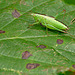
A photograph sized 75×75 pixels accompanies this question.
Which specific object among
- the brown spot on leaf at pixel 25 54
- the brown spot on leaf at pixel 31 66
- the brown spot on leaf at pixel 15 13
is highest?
the brown spot on leaf at pixel 15 13

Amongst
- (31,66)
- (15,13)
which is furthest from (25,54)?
(15,13)

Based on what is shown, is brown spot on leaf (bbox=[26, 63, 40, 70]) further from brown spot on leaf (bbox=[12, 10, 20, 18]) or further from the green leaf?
brown spot on leaf (bbox=[12, 10, 20, 18])

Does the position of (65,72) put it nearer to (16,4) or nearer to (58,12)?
(58,12)

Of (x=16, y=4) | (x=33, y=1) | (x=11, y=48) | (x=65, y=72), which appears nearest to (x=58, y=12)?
(x=33, y=1)

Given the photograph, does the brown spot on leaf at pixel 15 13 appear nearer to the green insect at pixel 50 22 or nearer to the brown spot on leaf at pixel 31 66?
the green insect at pixel 50 22

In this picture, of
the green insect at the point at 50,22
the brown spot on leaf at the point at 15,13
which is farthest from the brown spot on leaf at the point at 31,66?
the brown spot on leaf at the point at 15,13

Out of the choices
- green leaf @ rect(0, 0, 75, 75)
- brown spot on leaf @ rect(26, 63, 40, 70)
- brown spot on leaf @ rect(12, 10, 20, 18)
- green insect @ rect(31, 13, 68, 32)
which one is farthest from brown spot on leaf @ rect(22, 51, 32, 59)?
brown spot on leaf @ rect(12, 10, 20, 18)

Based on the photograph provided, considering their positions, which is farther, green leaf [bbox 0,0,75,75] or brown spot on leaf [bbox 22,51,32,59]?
brown spot on leaf [bbox 22,51,32,59]
